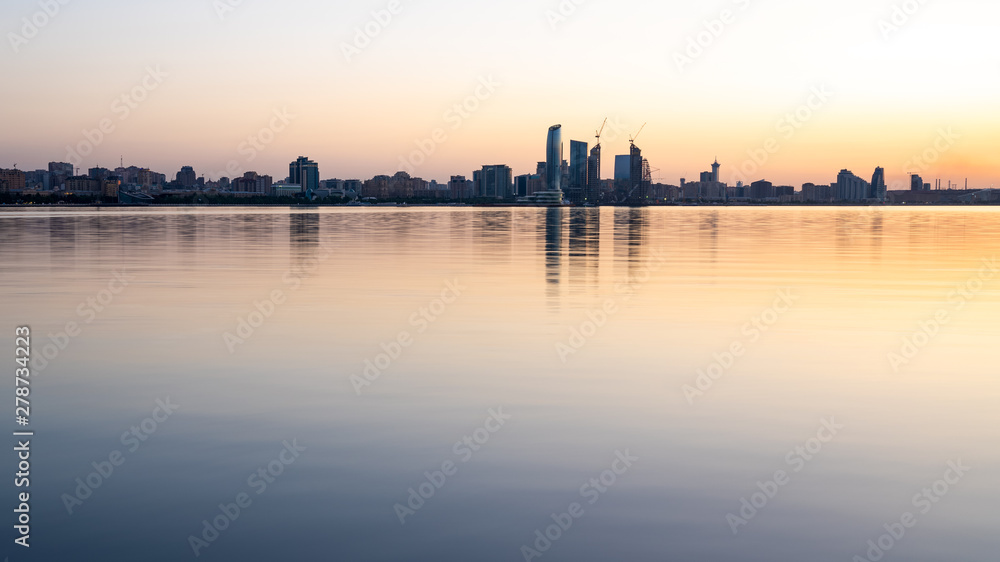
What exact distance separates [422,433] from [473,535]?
3838mm

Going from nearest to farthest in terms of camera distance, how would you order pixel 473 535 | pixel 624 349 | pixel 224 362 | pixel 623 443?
1. pixel 473 535
2. pixel 623 443
3. pixel 224 362
4. pixel 624 349

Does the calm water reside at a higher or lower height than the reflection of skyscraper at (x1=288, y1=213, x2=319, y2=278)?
lower

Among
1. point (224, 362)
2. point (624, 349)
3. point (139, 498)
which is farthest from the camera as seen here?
point (624, 349)

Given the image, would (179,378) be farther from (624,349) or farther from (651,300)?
(651,300)

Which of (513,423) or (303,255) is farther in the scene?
(303,255)

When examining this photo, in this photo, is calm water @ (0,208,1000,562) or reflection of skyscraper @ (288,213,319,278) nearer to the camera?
calm water @ (0,208,1000,562)

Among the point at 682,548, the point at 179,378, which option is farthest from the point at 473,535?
the point at 179,378

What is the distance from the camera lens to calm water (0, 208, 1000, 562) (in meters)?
9.21

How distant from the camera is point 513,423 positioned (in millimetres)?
13461

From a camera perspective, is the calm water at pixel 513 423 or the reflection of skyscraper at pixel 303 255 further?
the reflection of skyscraper at pixel 303 255

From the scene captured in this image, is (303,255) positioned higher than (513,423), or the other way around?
(303,255)

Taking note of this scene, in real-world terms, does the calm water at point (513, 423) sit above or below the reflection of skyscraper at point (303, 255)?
below

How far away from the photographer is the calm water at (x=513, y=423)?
9211 millimetres

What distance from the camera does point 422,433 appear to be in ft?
42.1
